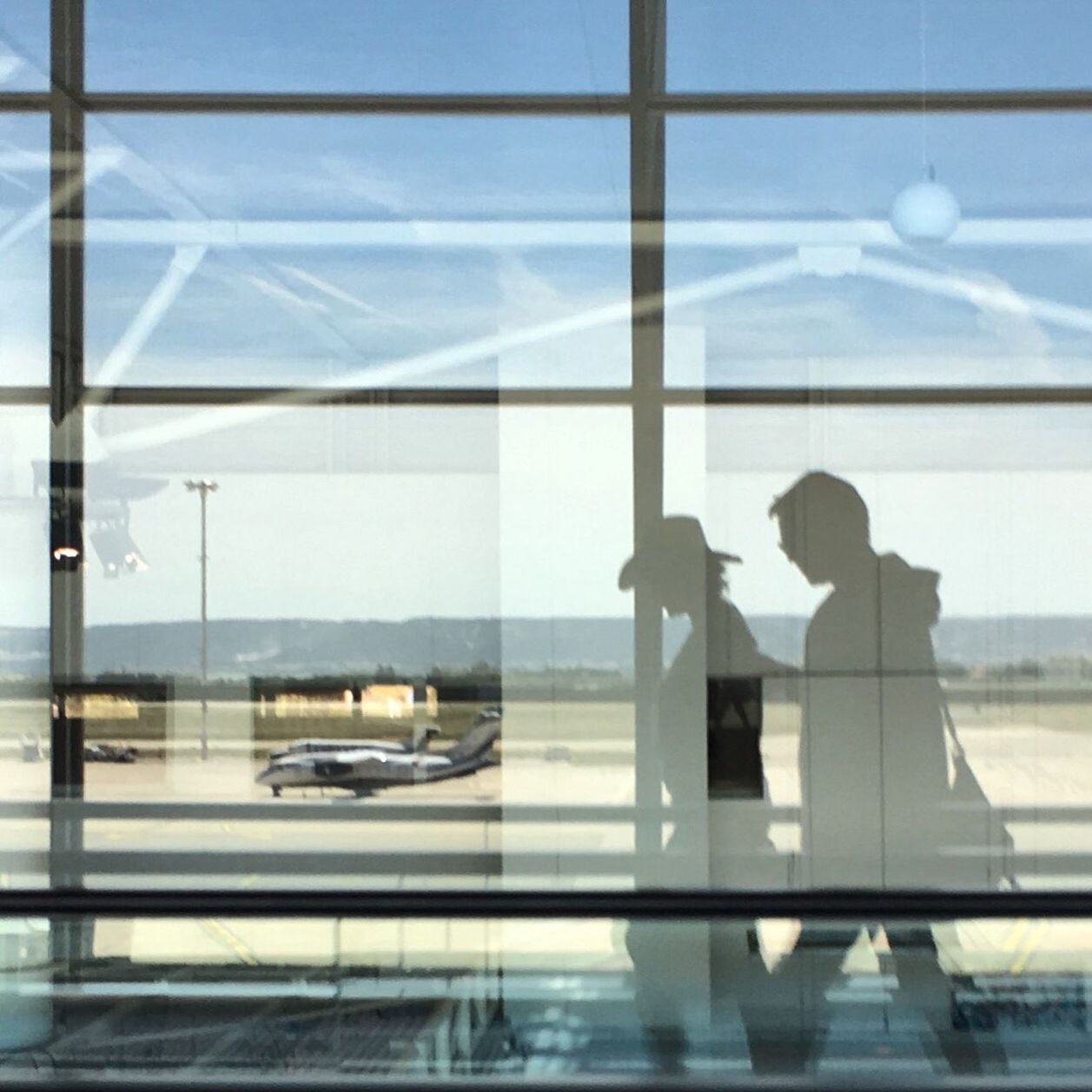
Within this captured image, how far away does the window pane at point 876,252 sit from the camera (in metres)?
5.50

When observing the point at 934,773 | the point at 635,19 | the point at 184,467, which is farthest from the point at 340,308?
the point at 934,773

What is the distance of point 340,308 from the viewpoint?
5.61 metres

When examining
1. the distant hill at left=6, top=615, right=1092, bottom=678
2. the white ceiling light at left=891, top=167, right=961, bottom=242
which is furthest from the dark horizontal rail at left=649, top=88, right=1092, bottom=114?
the distant hill at left=6, top=615, right=1092, bottom=678

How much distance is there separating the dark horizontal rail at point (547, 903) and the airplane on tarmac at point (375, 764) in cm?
30

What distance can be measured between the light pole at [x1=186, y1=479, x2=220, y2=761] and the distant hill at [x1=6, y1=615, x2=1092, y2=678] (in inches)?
0.7

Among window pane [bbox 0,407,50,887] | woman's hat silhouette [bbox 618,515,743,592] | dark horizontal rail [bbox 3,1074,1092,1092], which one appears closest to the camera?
dark horizontal rail [bbox 3,1074,1092,1092]

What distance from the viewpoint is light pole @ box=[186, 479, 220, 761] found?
5602 mm

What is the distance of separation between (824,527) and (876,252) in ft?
2.51

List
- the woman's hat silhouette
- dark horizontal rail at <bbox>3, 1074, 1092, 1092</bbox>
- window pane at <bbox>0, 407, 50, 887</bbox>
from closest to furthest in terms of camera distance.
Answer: dark horizontal rail at <bbox>3, 1074, 1092, 1092</bbox> < the woman's hat silhouette < window pane at <bbox>0, 407, 50, 887</bbox>

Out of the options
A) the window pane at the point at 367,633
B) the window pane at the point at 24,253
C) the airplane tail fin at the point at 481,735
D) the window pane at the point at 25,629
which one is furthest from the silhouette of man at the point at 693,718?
the window pane at the point at 24,253

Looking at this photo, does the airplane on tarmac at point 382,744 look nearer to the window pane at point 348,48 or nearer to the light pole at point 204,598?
the light pole at point 204,598

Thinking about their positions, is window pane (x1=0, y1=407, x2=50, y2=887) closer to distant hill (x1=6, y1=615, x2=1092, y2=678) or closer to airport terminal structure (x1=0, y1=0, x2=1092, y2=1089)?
airport terminal structure (x1=0, y1=0, x2=1092, y2=1089)

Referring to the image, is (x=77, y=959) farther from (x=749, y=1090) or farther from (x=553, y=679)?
(x=749, y=1090)

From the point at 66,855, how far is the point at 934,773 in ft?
7.95
